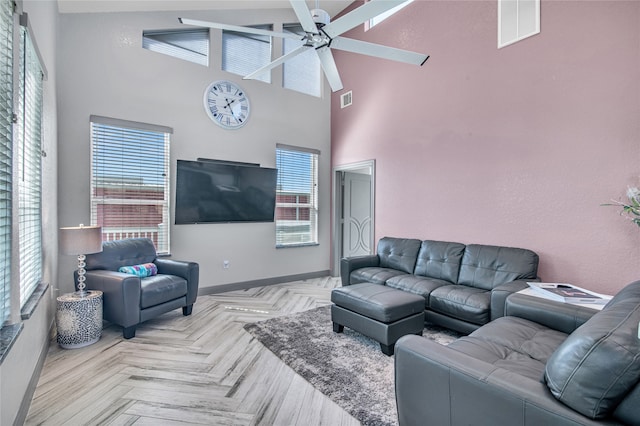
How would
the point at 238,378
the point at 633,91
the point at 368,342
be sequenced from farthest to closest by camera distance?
the point at 368,342
the point at 633,91
the point at 238,378

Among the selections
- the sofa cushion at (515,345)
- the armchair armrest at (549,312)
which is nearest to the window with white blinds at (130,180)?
the sofa cushion at (515,345)

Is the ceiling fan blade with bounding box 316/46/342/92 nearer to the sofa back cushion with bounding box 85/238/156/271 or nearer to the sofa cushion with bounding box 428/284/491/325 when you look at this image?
the sofa cushion with bounding box 428/284/491/325

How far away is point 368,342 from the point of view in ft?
9.43

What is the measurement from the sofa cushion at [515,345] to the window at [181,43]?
4.75m

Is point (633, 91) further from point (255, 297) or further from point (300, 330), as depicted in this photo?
point (255, 297)

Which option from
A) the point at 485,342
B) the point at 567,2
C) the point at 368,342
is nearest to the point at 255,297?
the point at 368,342

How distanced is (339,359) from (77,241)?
251 cm

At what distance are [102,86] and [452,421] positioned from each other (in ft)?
15.2

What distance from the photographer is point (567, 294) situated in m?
2.25

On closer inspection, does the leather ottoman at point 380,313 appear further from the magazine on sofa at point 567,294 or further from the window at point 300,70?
the window at point 300,70

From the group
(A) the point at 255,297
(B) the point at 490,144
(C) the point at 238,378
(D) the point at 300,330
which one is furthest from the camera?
(A) the point at 255,297

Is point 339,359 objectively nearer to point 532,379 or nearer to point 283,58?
point 532,379

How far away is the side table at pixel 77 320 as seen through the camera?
2674mm

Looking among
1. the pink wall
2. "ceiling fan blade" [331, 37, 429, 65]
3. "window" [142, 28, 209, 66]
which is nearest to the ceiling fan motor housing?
"ceiling fan blade" [331, 37, 429, 65]
